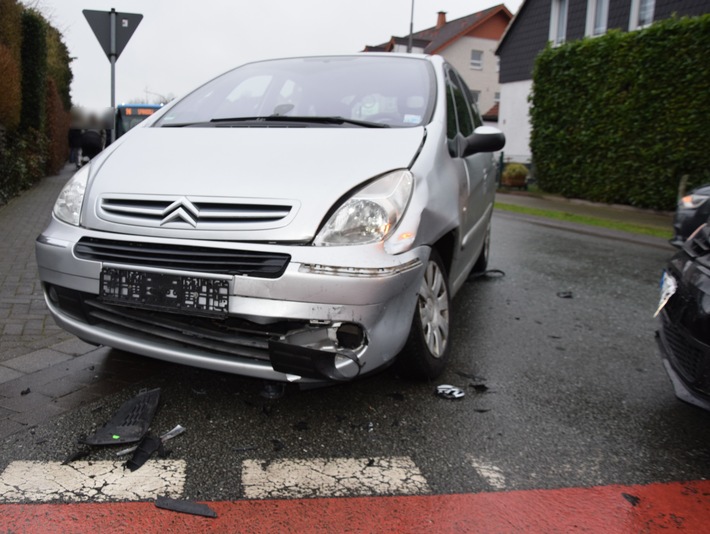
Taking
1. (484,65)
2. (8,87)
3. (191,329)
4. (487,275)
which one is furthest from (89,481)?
(484,65)

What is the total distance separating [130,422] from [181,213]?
3.19ft

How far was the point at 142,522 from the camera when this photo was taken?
227 centimetres

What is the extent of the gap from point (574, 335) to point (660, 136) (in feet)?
37.0

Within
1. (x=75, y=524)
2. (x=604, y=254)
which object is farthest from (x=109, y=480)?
(x=604, y=254)

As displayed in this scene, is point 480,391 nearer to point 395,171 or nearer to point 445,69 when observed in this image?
point 395,171

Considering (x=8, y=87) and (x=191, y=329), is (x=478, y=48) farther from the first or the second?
(x=191, y=329)

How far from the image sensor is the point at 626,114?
49.9 ft

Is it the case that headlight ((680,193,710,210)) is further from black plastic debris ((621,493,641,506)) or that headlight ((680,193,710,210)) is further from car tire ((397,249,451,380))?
black plastic debris ((621,493,641,506))

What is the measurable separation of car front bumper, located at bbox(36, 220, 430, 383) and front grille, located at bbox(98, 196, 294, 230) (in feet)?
0.32

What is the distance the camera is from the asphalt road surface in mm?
2574

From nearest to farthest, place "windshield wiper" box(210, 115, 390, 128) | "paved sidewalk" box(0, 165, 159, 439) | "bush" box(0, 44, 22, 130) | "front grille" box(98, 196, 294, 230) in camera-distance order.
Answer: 1. "front grille" box(98, 196, 294, 230)
2. "paved sidewalk" box(0, 165, 159, 439)
3. "windshield wiper" box(210, 115, 390, 128)
4. "bush" box(0, 44, 22, 130)

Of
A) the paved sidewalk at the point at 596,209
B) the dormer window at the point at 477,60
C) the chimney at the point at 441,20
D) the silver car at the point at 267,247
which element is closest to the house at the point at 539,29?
the paved sidewalk at the point at 596,209

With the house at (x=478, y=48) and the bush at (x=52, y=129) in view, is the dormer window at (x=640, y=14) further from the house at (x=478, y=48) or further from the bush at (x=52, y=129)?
the house at (x=478, y=48)

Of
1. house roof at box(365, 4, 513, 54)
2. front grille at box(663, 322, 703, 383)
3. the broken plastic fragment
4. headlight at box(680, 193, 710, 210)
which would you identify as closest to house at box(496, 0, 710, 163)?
headlight at box(680, 193, 710, 210)
